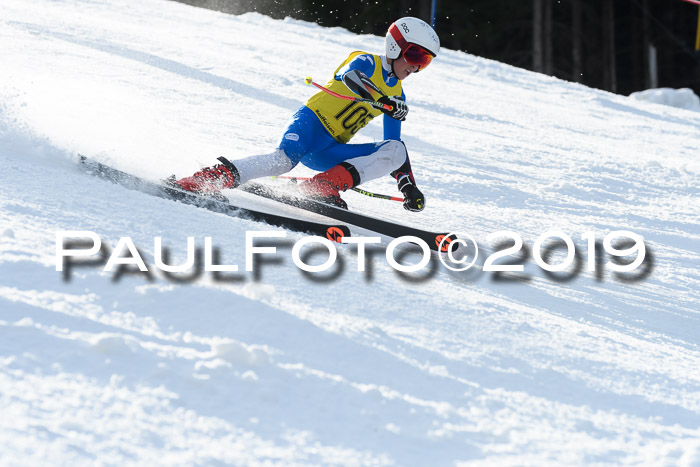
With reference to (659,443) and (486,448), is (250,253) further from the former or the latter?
(659,443)

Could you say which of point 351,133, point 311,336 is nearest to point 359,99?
point 351,133

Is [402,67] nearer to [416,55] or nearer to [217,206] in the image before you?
[416,55]

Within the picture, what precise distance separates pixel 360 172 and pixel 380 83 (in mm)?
533

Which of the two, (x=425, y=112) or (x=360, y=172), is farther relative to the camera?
(x=425, y=112)

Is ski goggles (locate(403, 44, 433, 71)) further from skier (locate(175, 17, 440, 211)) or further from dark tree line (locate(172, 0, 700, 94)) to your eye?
dark tree line (locate(172, 0, 700, 94))

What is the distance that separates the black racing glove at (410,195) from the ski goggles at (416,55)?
25.2 inches

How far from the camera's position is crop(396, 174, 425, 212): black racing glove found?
4.59 metres

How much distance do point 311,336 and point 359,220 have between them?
172cm

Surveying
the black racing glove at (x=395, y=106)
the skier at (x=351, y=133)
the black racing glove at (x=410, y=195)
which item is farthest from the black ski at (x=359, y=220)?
the black racing glove at (x=395, y=106)

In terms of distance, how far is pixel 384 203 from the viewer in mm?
5359

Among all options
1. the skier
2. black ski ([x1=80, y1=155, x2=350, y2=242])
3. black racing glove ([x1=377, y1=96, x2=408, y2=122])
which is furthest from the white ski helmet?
black ski ([x1=80, y1=155, x2=350, y2=242])

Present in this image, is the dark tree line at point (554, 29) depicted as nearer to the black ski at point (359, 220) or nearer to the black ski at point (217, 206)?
the black ski at point (359, 220)

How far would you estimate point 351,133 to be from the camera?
4742 mm

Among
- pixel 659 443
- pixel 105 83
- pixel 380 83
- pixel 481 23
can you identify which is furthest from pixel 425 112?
pixel 481 23
